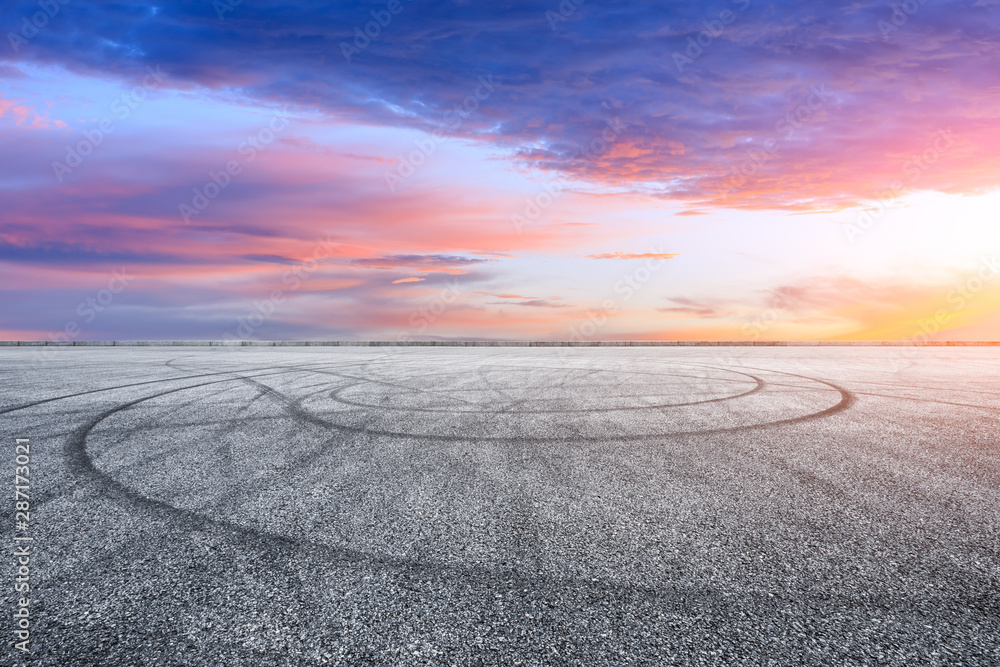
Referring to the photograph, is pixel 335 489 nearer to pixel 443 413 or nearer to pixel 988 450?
pixel 443 413

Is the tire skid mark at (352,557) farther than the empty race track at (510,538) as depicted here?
Yes

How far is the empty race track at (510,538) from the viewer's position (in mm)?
2660

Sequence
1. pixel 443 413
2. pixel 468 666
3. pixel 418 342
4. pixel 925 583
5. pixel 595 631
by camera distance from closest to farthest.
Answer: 1. pixel 468 666
2. pixel 595 631
3. pixel 925 583
4. pixel 443 413
5. pixel 418 342

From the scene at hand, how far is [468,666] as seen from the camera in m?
2.44

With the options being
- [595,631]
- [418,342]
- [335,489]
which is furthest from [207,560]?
[418,342]

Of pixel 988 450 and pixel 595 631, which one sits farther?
pixel 988 450

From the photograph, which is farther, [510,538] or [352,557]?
[510,538]

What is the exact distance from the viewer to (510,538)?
3824 mm

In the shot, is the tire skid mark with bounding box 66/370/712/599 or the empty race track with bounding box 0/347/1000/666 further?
the tire skid mark with bounding box 66/370/712/599

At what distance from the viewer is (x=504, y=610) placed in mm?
2877

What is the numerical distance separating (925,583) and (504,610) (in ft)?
7.80

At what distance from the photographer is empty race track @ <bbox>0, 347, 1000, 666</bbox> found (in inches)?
105

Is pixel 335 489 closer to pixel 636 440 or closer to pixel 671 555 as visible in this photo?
pixel 671 555

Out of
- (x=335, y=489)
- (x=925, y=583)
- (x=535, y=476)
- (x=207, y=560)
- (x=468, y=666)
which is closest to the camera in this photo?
(x=468, y=666)
